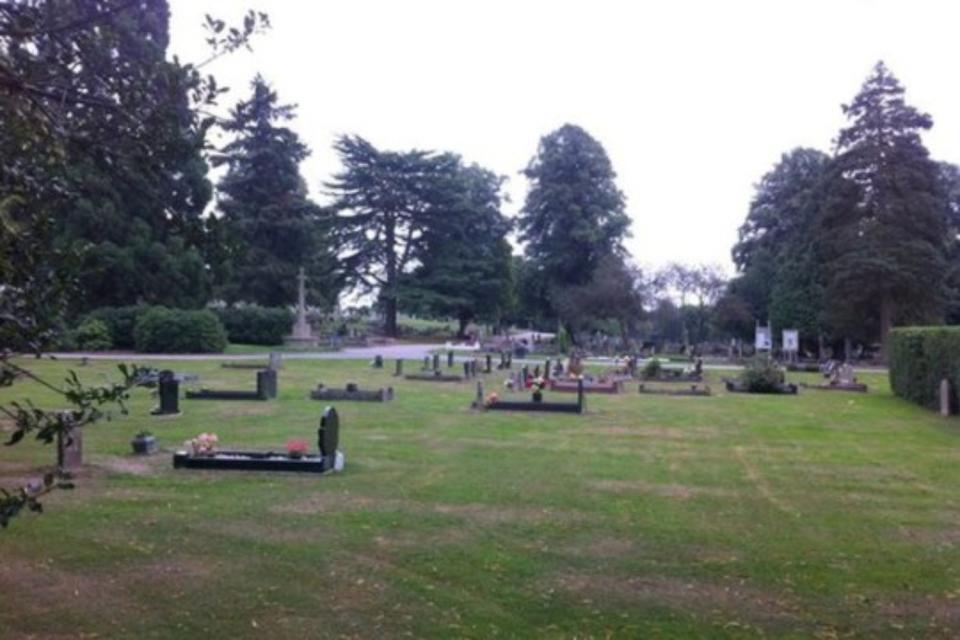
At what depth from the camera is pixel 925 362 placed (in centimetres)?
2725

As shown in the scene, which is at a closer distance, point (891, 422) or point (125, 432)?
point (125, 432)

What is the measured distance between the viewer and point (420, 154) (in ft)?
277

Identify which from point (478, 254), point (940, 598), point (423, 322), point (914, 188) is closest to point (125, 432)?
point (940, 598)

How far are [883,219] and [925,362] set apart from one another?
90.3 ft

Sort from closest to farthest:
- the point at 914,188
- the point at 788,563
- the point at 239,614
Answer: the point at 239,614 → the point at 788,563 → the point at 914,188

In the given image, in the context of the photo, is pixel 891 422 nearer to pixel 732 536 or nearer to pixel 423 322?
pixel 732 536

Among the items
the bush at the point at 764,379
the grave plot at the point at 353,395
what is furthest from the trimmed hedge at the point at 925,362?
the grave plot at the point at 353,395

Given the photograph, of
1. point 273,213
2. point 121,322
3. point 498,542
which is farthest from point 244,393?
point 273,213

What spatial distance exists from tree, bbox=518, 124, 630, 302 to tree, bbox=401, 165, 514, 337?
499cm

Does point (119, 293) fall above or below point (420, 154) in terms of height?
below

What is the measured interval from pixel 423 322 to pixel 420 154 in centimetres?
3564

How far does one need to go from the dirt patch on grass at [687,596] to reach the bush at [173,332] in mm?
45046

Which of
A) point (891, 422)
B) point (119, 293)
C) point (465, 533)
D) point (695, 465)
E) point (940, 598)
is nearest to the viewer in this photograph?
point (940, 598)

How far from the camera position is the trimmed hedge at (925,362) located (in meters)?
24.3
